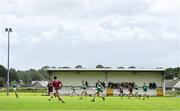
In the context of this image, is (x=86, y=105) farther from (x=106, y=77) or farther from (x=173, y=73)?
(x=173, y=73)

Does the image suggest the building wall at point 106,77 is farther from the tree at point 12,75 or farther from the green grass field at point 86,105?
the tree at point 12,75

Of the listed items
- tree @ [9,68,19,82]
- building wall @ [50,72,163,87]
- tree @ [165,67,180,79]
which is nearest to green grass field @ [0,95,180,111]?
building wall @ [50,72,163,87]

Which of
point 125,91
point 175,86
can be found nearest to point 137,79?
point 125,91

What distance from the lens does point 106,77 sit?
77.8 metres

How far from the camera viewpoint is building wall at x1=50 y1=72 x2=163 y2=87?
252 feet

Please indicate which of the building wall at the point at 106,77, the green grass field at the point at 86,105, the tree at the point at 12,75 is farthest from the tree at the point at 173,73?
the green grass field at the point at 86,105

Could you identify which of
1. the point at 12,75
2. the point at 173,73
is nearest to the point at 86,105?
the point at 12,75

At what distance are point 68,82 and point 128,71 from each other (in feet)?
29.6

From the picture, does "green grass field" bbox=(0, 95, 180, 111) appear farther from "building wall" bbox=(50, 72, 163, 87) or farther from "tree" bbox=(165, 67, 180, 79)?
"tree" bbox=(165, 67, 180, 79)

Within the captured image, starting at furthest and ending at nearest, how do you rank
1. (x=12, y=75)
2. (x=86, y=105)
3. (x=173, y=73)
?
(x=173, y=73)
(x=12, y=75)
(x=86, y=105)

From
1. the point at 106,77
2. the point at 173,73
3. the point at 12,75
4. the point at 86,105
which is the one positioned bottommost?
the point at 86,105

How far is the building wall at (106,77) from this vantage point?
252ft

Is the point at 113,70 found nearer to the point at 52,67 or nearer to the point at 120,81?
the point at 120,81

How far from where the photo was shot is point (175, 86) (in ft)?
550
